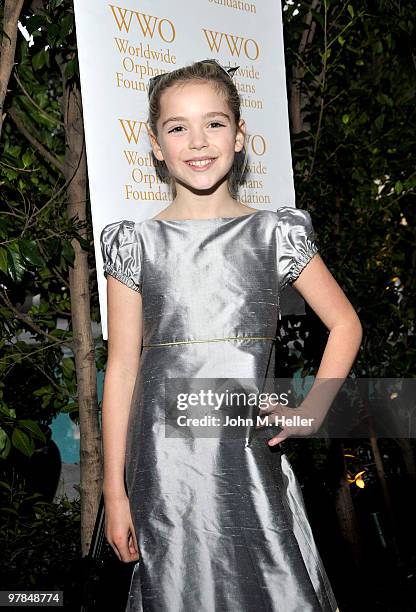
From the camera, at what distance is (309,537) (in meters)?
1.71

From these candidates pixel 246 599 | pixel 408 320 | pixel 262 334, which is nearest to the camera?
pixel 246 599

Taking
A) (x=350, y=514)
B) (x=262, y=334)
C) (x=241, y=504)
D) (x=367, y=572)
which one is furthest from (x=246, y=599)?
(x=367, y=572)

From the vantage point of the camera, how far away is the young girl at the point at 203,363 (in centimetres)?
160

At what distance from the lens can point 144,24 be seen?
201 cm

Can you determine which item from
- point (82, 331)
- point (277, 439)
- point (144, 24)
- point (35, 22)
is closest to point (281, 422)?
point (277, 439)

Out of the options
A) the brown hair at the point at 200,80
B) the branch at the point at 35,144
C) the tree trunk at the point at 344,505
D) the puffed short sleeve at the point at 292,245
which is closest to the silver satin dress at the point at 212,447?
the puffed short sleeve at the point at 292,245

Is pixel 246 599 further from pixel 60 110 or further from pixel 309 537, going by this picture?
pixel 60 110

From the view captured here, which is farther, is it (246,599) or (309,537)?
(309,537)

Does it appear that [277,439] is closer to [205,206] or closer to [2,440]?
[205,206]

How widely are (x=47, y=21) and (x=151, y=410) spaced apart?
110 centimetres

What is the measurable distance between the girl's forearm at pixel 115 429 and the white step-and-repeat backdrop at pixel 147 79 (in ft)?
0.80

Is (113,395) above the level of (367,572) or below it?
above

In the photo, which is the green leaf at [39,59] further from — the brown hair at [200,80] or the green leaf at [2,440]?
the green leaf at [2,440]

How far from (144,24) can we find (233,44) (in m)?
0.27
